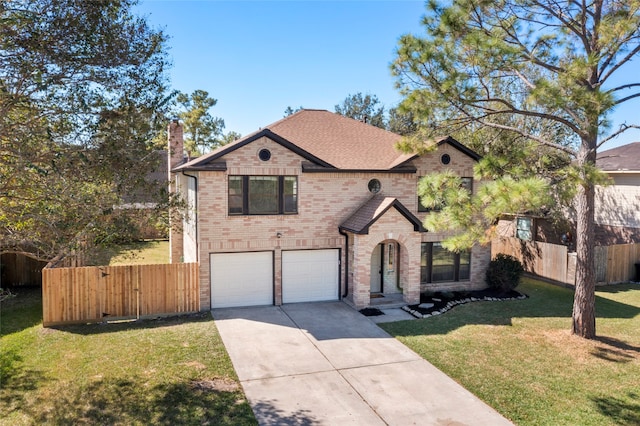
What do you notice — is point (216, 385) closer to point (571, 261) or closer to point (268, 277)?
point (268, 277)

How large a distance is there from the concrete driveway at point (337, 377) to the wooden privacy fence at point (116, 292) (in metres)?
1.61

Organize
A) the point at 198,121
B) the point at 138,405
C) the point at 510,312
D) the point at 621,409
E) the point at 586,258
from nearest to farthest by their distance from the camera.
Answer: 1. the point at 138,405
2. the point at 621,409
3. the point at 586,258
4. the point at 510,312
5. the point at 198,121

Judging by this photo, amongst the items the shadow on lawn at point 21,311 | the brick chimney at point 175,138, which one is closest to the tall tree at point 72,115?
the shadow on lawn at point 21,311

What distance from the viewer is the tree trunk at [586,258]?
12078 millimetres

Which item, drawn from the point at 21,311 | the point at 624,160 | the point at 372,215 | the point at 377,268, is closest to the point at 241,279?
the point at 372,215

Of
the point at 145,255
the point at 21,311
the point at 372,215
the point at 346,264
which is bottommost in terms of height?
the point at 21,311

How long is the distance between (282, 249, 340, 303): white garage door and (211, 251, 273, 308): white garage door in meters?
0.64

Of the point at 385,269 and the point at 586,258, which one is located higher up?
the point at 586,258

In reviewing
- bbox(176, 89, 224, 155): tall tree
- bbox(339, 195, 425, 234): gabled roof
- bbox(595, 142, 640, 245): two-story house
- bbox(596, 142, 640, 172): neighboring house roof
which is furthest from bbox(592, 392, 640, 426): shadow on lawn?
bbox(176, 89, 224, 155): tall tree

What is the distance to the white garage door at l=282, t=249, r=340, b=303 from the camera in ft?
53.7

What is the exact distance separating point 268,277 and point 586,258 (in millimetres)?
10148

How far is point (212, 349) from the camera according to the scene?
38.2 ft

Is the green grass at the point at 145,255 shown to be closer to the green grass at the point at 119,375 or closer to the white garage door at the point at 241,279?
the white garage door at the point at 241,279

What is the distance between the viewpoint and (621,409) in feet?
28.9
